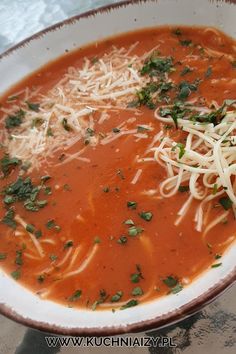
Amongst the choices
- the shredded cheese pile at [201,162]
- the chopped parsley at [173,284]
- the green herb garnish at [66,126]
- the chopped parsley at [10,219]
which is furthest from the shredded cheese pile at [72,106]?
the chopped parsley at [173,284]

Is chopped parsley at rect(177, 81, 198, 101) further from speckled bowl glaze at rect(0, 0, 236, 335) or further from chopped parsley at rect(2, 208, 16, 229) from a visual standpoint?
chopped parsley at rect(2, 208, 16, 229)

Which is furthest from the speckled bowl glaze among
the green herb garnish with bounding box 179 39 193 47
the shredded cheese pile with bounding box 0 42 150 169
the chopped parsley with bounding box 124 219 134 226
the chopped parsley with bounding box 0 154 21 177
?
the chopped parsley with bounding box 0 154 21 177

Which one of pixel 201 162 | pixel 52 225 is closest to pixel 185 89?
pixel 201 162

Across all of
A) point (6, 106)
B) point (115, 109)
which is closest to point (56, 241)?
point (115, 109)

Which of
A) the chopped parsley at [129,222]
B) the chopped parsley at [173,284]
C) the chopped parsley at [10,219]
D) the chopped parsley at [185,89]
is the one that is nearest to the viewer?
the chopped parsley at [173,284]

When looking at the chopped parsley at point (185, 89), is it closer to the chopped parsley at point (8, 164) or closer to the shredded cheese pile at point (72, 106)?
the shredded cheese pile at point (72, 106)

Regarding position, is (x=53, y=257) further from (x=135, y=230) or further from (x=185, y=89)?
(x=185, y=89)

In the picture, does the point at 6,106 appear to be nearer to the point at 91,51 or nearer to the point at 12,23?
the point at 91,51
